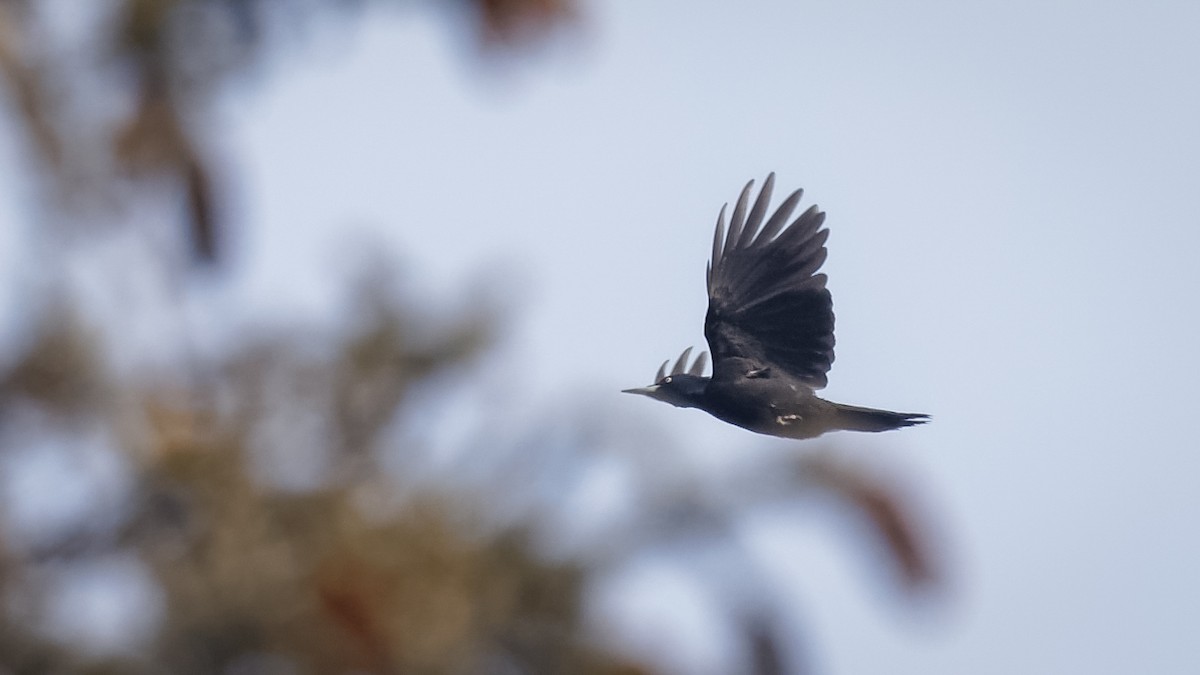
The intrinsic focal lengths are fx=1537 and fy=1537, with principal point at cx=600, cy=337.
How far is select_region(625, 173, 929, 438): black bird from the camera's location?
3.20 meters

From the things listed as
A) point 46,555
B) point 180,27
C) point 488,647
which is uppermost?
point 180,27

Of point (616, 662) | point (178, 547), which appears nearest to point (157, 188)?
point (178, 547)

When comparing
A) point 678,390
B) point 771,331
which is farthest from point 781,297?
point 678,390

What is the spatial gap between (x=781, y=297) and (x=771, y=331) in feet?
0.27

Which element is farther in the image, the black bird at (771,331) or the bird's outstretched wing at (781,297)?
the bird's outstretched wing at (781,297)

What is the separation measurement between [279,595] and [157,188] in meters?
1.04

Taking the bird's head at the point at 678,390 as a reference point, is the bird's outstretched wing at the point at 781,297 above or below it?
above

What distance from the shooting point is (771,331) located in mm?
3414

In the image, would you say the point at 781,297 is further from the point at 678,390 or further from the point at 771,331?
the point at 678,390

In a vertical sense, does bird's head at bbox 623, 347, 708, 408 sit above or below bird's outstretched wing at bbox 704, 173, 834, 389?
below

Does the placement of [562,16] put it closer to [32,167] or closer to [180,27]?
[180,27]

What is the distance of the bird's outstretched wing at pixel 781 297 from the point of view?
133 inches

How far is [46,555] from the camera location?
12.9ft

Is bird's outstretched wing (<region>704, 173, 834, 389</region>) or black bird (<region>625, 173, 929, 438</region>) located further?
bird's outstretched wing (<region>704, 173, 834, 389</region>)
